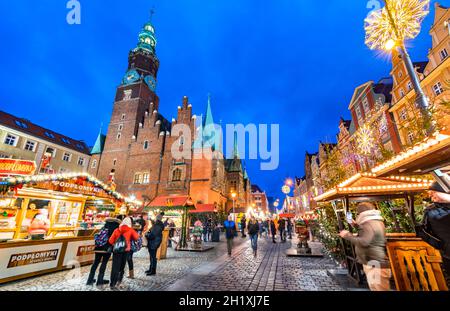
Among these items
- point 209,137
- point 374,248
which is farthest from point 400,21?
point 209,137

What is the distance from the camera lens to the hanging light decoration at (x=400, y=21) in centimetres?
701

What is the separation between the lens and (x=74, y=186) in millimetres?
9656

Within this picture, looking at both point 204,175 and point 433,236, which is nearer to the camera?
point 433,236

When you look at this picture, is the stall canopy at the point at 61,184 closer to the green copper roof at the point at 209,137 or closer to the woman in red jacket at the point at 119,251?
the woman in red jacket at the point at 119,251

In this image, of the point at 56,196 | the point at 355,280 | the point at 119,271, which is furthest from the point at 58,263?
the point at 355,280

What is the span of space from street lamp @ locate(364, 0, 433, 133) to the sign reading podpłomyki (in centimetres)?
1275

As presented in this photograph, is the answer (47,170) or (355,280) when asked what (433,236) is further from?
(47,170)

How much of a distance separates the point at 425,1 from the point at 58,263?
1607 centimetres

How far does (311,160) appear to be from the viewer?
1954 inches

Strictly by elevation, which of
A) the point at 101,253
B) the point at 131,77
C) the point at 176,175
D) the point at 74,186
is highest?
the point at 131,77

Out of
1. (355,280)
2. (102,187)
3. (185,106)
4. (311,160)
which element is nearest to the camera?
(355,280)

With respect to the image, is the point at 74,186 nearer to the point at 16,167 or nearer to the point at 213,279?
the point at 16,167

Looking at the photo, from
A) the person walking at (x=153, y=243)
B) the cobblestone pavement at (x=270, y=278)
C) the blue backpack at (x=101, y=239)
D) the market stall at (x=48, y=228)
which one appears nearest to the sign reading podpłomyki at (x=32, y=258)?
the market stall at (x=48, y=228)

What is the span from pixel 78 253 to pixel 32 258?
1706 mm
